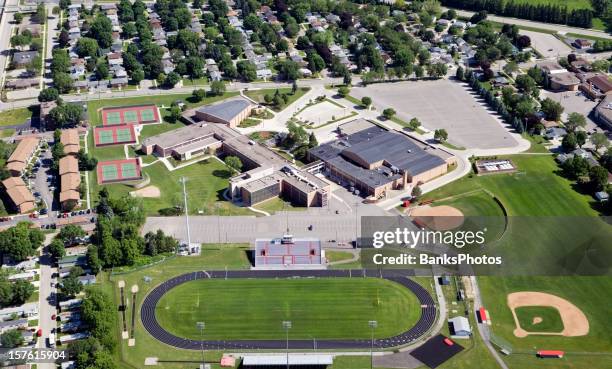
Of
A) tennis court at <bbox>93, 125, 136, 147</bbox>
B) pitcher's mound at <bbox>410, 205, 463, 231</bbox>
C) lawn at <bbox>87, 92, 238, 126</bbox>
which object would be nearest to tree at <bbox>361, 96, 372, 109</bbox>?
lawn at <bbox>87, 92, 238, 126</bbox>

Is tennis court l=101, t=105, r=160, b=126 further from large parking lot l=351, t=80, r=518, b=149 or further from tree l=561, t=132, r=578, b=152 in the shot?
tree l=561, t=132, r=578, b=152

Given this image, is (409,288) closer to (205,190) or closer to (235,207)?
(235,207)

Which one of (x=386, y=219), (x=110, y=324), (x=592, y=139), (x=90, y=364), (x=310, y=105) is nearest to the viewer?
(x=90, y=364)

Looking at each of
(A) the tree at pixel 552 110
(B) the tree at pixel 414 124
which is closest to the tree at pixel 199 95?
(B) the tree at pixel 414 124

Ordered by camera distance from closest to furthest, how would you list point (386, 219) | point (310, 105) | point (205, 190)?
point (386, 219), point (205, 190), point (310, 105)

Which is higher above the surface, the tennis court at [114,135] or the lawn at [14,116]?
the lawn at [14,116]

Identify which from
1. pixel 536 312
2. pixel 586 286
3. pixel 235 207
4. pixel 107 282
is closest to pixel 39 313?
pixel 107 282

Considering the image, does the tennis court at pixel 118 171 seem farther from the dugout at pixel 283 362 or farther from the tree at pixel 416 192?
the dugout at pixel 283 362
